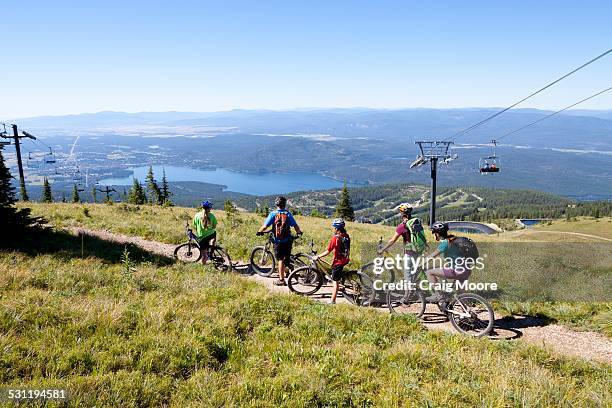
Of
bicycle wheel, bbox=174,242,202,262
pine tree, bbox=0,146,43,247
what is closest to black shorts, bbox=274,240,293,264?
bicycle wheel, bbox=174,242,202,262

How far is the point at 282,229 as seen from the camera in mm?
11500

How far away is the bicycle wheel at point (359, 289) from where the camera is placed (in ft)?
34.1

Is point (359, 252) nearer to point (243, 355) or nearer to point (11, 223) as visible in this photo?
point (243, 355)

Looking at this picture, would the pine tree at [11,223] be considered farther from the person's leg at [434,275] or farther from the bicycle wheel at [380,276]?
the person's leg at [434,275]

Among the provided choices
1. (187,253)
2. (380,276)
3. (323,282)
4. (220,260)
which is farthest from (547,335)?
(187,253)

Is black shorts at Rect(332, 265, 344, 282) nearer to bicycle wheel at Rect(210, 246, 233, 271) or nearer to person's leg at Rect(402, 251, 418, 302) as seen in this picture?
person's leg at Rect(402, 251, 418, 302)

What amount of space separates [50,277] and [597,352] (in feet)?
42.6

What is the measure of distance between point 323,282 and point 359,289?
194cm

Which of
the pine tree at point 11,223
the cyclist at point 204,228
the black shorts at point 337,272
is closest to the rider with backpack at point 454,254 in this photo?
the black shorts at point 337,272

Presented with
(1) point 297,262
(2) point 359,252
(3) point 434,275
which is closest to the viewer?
(3) point 434,275

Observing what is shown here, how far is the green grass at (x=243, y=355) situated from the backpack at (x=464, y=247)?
197 cm

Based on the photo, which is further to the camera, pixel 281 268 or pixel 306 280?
pixel 281 268

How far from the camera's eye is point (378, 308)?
33.8 feet

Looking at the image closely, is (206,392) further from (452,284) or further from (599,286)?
(599,286)
